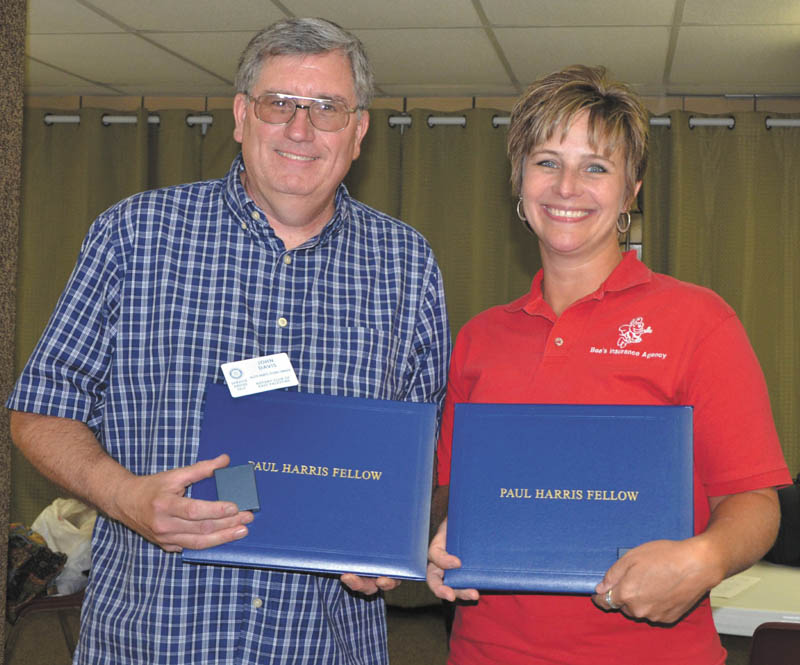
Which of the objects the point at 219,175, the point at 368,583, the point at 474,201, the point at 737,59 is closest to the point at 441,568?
the point at 368,583

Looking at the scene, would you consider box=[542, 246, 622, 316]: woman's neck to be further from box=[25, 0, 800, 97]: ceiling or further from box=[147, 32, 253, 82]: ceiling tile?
box=[147, 32, 253, 82]: ceiling tile

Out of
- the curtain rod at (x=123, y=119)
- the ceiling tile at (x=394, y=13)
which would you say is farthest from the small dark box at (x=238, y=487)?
the curtain rod at (x=123, y=119)

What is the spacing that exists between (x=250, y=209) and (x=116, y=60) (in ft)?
12.6

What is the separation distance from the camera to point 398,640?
5105mm

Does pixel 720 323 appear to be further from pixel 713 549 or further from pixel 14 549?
pixel 14 549

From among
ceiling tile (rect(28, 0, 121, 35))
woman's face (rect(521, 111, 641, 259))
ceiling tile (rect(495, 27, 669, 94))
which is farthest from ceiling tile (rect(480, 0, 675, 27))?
woman's face (rect(521, 111, 641, 259))

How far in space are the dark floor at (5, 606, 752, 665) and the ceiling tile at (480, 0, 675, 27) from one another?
318cm

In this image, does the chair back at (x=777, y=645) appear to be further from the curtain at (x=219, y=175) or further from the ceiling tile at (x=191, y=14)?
the curtain at (x=219, y=175)

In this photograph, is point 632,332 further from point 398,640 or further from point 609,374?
point 398,640

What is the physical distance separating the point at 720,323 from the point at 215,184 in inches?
39.8

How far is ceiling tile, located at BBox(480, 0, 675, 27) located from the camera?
153 inches

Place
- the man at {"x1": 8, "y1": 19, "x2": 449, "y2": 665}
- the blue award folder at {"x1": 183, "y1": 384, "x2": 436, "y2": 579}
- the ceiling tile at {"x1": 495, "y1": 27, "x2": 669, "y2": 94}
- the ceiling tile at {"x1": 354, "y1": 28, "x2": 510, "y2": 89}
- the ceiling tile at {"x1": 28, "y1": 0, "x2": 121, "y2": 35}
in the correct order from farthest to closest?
the ceiling tile at {"x1": 354, "y1": 28, "x2": 510, "y2": 89}
the ceiling tile at {"x1": 495, "y1": 27, "x2": 669, "y2": 94}
the ceiling tile at {"x1": 28, "y1": 0, "x2": 121, "y2": 35}
the man at {"x1": 8, "y1": 19, "x2": 449, "y2": 665}
the blue award folder at {"x1": 183, "y1": 384, "x2": 436, "y2": 579}

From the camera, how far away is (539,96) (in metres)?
1.69

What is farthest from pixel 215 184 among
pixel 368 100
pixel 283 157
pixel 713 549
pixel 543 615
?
pixel 713 549
